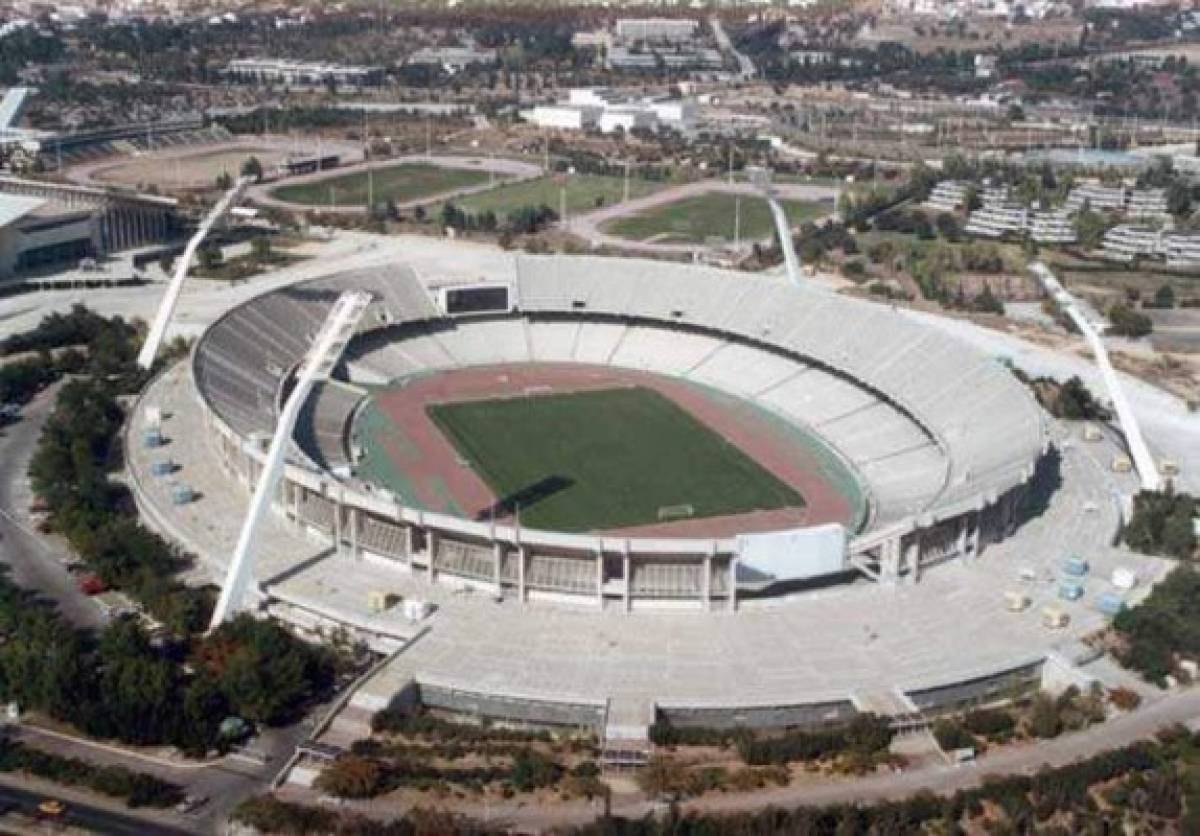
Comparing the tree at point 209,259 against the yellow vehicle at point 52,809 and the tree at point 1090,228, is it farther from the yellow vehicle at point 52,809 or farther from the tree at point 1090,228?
the tree at point 1090,228

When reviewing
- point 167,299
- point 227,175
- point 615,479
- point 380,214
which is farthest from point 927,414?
point 227,175

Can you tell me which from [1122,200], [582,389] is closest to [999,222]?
[1122,200]

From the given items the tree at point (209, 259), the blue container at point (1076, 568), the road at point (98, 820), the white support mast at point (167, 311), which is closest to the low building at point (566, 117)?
the tree at point (209, 259)

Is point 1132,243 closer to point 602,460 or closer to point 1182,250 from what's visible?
point 1182,250

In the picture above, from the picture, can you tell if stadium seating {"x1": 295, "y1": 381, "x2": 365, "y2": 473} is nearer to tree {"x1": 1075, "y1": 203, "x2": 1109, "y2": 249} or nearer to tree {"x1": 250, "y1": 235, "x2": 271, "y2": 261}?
tree {"x1": 250, "y1": 235, "x2": 271, "y2": 261}

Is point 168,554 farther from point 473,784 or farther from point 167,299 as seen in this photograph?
point 167,299

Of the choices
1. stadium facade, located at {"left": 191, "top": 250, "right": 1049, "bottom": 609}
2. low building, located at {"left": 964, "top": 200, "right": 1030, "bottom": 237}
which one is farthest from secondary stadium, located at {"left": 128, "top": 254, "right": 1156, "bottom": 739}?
low building, located at {"left": 964, "top": 200, "right": 1030, "bottom": 237}

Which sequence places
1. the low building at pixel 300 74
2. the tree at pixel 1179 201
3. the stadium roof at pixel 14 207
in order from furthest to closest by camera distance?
the low building at pixel 300 74 → the tree at pixel 1179 201 → the stadium roof at pixel 14 207
